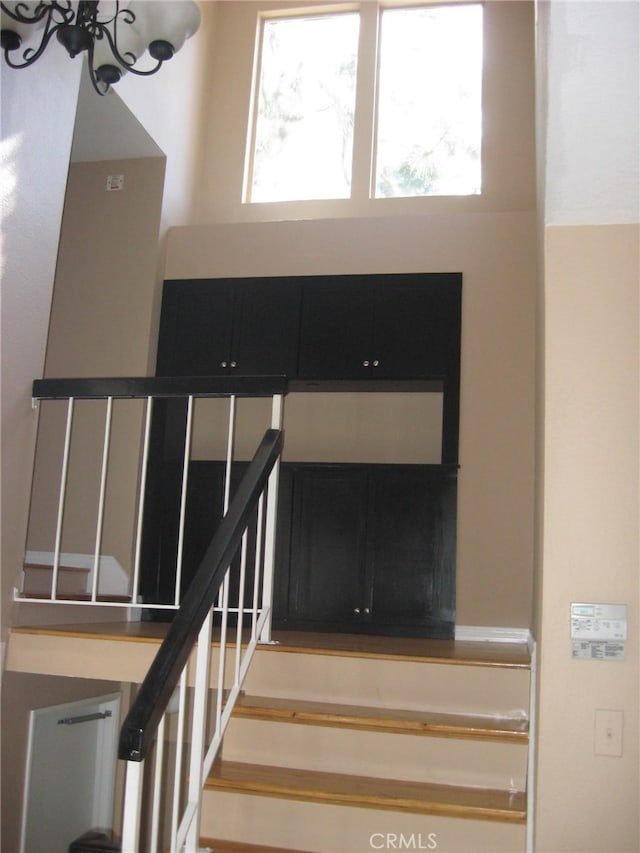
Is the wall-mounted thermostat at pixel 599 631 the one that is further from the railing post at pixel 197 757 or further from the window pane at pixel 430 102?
the window pane at pixel 430 102

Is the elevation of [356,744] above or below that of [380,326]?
below


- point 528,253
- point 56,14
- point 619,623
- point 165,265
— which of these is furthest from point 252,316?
point 619,623

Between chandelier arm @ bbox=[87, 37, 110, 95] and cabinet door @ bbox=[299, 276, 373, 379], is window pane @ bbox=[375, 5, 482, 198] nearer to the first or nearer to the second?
cabinet door @ bbox=[299, 276, 373, 379]

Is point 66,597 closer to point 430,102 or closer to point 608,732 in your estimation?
point 608,732

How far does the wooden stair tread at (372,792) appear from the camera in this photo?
2336 millimetres

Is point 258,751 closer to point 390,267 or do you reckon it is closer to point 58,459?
point 58,459

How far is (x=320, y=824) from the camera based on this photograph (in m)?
2.37

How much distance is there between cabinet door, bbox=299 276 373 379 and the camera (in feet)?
15.2

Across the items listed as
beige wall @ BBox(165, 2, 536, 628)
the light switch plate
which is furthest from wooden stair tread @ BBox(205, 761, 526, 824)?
beige wall @ BBox(165, 2, 536, 628)

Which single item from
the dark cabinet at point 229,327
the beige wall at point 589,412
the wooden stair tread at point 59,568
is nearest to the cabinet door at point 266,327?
the dark cabinet at point 229,327

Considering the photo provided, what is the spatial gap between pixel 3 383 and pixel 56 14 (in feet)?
4.97

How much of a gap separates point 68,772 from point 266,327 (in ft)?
8.37

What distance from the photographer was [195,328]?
15.9 feet

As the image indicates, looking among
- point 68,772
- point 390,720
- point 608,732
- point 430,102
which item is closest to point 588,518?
point 608,732
